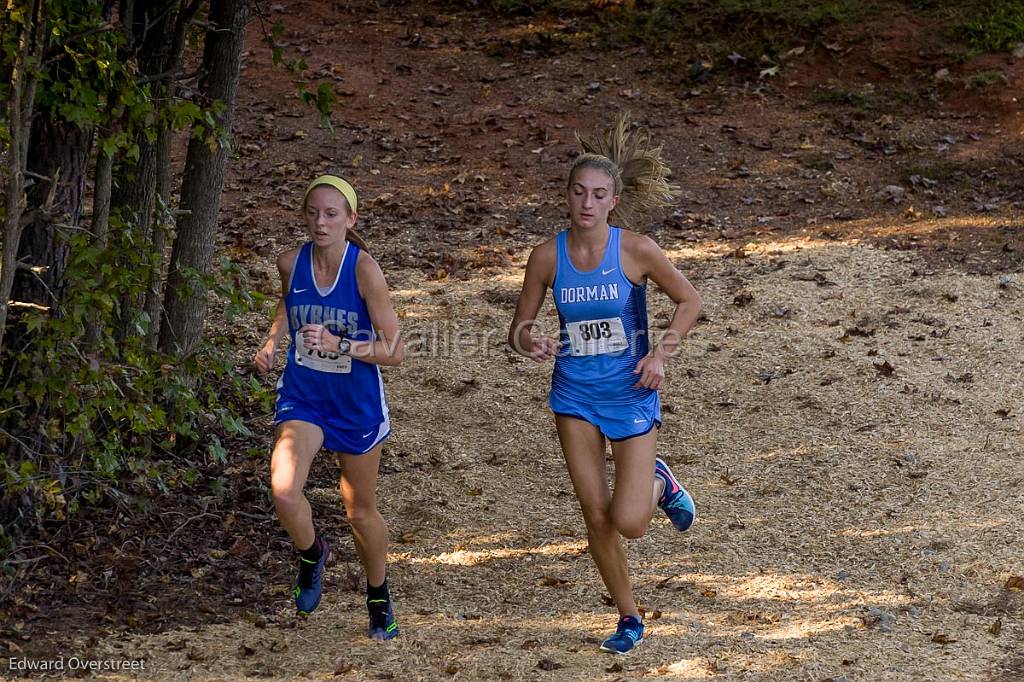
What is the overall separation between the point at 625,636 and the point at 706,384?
10.8 feet

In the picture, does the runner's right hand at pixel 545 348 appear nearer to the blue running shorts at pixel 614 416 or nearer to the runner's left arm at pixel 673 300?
the blue running shorts at pixel 614 416

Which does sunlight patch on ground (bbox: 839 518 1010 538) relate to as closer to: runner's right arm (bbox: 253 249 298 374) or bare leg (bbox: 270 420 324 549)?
bare leg (bbox: 270 420 324 549)

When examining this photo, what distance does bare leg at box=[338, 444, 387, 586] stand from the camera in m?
5.07

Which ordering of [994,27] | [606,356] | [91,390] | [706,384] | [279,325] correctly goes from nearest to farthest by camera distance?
[606,356] → [279,325] → [91,390] → [706,384] → [994,27]

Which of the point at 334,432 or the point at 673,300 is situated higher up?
the point at 673,300

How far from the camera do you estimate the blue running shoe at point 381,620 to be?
5.29 metres

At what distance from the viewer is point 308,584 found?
5.20 metres

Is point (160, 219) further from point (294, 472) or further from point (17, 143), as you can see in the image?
point (294, 472)

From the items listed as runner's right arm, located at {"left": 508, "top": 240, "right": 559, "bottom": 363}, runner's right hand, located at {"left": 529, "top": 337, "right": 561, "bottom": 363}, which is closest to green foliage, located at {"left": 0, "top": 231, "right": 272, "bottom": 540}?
runner's right arm, located at {"left": 508, "top": 240, "right": 559, "bottom": 363}

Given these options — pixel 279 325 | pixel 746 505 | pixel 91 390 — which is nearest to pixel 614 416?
pixel 279 325

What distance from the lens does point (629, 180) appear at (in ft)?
18.1

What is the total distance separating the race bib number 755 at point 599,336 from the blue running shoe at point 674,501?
59cm

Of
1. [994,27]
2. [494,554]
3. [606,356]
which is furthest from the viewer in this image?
[994,27]

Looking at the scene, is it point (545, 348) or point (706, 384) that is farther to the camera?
point (706, 384)
